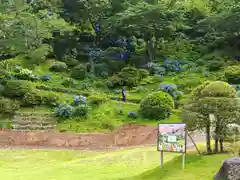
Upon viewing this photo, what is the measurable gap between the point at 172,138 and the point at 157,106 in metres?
15.8

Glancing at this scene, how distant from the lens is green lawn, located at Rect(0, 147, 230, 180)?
574 inches

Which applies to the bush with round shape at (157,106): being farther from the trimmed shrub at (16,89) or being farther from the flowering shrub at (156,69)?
the flowering shrub at (156,69)

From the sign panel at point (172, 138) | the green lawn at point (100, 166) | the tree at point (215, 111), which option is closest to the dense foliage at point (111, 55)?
the green lawn at point (100, 166)

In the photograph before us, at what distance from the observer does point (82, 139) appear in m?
28.3

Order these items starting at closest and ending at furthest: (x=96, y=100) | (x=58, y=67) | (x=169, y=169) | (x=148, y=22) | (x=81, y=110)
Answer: (x=169, y=169)
(x=81, y=110)
(x=96, y=100)
(x=58, y=67)
(x=148, y=22)

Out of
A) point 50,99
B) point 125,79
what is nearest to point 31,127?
point 50,99

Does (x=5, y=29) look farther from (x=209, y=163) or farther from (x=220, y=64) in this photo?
(x=209, y=163)

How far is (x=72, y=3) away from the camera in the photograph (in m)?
49.6

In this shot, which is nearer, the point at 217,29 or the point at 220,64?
the point at 220,64

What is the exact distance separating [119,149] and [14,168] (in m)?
7.13

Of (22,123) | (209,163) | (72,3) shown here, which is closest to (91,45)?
(72,3)

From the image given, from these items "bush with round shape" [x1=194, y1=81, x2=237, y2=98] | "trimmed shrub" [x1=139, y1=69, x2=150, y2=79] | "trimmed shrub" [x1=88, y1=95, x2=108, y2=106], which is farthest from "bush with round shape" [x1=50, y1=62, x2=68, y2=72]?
"bush with round shape" [x1=194, y1=81, x2=237, y2=98]

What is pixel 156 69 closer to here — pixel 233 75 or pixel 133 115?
pixel 233 75

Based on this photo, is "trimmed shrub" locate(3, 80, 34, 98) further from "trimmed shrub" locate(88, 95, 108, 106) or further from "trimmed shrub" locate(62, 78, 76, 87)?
"trimmed shrub" locate(62, 78, 76, 87)
